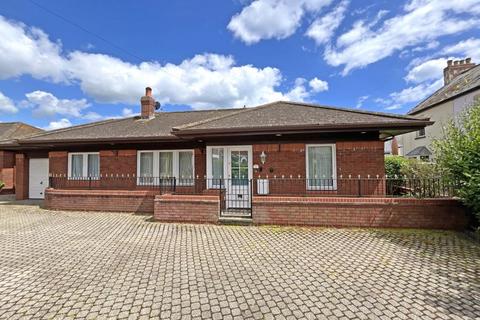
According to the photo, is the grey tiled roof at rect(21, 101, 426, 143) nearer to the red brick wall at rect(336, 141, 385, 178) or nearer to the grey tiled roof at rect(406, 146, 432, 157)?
the red brick wall at rect(336, 141, 385, 178)

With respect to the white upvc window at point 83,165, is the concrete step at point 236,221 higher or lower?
lower

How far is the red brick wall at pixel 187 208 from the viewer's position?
25.8 feet

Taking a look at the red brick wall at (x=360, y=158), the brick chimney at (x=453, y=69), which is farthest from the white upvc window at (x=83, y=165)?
the brick chimney at (x=453, y=69)

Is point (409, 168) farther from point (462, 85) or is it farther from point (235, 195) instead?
point (462, 85)

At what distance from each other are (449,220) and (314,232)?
12.2 ft

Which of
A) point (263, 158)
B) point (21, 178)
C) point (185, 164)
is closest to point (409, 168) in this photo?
point (263, 158)

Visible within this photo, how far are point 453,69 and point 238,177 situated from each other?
2345cm

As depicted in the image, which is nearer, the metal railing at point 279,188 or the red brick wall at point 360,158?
the metal railing at point 279,188

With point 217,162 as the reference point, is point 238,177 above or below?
below

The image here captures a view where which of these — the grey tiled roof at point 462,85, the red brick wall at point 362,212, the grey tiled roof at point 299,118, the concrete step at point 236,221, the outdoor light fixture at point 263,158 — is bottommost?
the concrete step at point 236,221

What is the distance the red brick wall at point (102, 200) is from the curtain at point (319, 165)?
6146 millimetres

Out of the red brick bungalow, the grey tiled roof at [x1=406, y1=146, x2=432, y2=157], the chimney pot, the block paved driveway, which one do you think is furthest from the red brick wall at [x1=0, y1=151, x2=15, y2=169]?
the grey tiled roof at [x1=406, y1=146, x2=432, y2=157]

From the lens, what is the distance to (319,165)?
359 inches

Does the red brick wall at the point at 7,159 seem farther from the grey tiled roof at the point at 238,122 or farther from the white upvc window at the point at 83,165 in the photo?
the white upvc window at the point at 83,165
